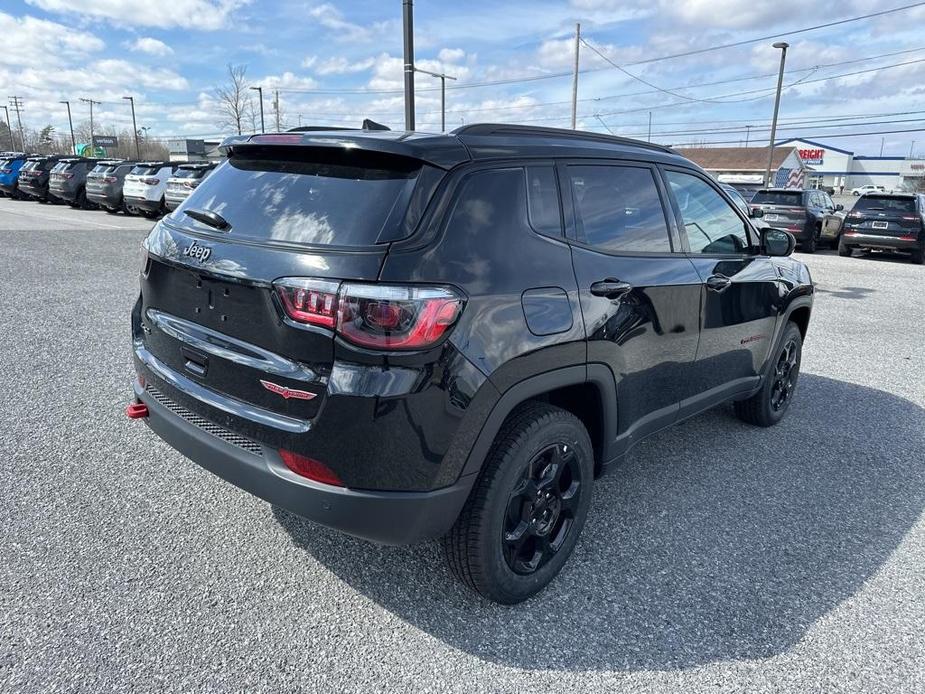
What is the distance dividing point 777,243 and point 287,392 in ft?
10.7

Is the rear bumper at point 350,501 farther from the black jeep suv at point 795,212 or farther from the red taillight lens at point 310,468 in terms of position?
the black jeep suv at point 795,212

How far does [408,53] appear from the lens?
32.9ft

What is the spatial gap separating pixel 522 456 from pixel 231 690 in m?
1.25

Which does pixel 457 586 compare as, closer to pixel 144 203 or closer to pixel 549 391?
pixel 549 391

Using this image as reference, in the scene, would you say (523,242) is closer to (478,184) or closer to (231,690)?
(478,184)

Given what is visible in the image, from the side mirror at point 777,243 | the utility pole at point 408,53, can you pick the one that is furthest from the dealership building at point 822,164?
the side mirror at point 777,243

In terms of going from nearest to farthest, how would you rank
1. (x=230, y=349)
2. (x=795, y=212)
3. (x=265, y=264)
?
(x=265, y=264) < (x=230, y=349) < (x=795, y=212)

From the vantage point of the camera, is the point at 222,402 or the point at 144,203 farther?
the point at 144,203

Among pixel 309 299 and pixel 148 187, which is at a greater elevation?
pixel 309 299

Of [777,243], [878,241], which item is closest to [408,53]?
[777,243]

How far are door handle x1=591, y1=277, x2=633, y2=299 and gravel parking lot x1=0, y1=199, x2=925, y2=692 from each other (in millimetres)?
1171

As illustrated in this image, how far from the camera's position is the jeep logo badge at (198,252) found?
2555 mm

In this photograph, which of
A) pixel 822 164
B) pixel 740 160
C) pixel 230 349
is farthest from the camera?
pixel 822 164

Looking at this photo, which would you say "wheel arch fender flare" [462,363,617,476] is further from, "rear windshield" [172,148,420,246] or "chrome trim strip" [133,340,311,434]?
"rear windshield" [172,148,420,246]
